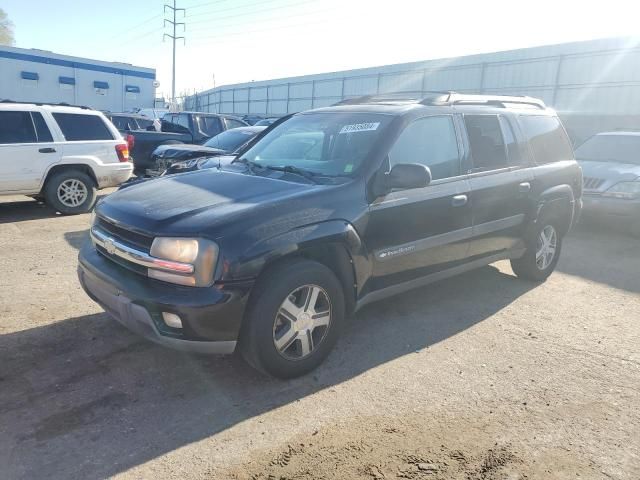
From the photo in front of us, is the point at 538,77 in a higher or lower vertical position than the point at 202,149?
higher

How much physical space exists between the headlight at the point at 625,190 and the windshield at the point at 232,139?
668 cm

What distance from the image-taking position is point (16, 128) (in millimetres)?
7891

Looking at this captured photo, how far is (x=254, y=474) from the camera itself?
2578mm

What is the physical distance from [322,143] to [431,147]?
908mm

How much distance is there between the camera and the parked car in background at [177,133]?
39.5ft

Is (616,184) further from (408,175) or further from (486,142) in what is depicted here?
(408,175)

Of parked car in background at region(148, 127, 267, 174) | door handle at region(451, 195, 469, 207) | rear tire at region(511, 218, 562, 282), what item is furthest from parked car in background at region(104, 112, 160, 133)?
door handle at region(451, 195, 469, 207)

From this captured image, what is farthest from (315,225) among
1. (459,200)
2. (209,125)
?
(209,125)

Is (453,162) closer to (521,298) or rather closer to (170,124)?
(521,298)

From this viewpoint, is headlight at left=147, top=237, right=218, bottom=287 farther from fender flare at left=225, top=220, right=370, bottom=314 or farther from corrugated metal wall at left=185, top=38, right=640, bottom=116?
corrugated metal wall at left=185, top=38, right=640, bottom=116

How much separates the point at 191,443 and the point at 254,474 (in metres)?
0.45

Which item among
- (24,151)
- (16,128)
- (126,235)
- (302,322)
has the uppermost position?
(16,128)

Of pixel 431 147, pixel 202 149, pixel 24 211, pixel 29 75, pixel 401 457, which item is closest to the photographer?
pixel 401 457

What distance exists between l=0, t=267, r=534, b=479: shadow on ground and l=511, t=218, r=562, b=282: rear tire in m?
1.23
